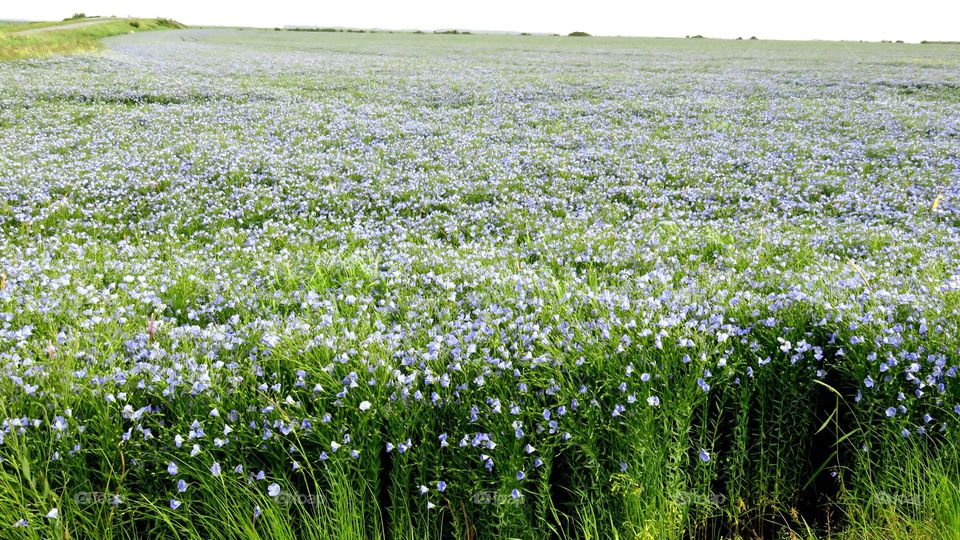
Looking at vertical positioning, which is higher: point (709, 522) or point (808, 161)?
point (808, 161)

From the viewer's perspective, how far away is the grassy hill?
120 feet

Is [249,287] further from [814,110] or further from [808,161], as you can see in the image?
[814,110]

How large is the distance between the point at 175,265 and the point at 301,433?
4.04m

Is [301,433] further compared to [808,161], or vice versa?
[808,161]

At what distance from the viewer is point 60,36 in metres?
57.6

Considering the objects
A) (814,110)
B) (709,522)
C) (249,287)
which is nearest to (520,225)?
(249,287)

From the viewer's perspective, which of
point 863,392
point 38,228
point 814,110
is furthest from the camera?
point 814,110

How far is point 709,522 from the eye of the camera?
11.2 ft

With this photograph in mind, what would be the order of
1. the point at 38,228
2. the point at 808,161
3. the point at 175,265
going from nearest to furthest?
the point at 175,265 → the point at 38,228 → the point at 808,161

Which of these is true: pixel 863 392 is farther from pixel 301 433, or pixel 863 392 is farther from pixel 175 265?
pixel 175 265

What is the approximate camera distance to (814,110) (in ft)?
62.3

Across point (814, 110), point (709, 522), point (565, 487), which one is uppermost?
point (814, 110)

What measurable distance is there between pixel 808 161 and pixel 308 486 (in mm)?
12226

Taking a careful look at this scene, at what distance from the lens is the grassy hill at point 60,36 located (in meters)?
36.7
